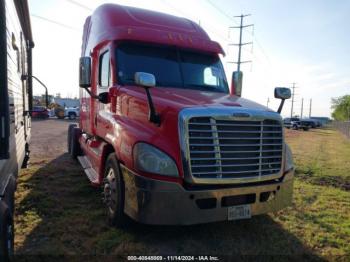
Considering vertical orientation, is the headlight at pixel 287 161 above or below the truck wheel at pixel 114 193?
above

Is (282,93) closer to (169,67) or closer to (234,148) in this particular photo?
(234,148)

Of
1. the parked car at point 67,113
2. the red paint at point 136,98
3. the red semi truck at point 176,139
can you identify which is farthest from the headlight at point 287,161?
the parked car at point 67,113

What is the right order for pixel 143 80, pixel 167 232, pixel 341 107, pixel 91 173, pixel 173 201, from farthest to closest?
pixel 341 107 < pixel 91 173 < pixel 167 232 < pixel 143 80 < pixel 173 201

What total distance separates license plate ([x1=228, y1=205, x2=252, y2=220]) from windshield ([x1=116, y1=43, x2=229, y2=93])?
206 centimetres

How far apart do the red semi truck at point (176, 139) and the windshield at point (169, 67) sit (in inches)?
0.6

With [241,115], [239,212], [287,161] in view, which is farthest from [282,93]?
[239,212]

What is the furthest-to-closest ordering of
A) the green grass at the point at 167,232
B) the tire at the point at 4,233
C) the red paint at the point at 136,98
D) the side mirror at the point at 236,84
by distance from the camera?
the side mirror at the point at 236,84
the green grass at the point at 167,232
the red paint at the point at 136,98
the tire at the point at 4,233

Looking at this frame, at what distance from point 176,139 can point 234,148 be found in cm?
75

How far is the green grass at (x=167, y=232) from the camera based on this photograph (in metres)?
3.88

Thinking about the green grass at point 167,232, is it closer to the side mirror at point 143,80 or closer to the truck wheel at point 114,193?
the truck wheel at point 114,193

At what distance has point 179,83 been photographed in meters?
4.98

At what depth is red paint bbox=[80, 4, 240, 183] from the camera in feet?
12.3

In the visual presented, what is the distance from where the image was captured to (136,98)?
4.19m

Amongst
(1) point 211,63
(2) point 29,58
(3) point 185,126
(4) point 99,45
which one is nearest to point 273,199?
(3) point 185,126
